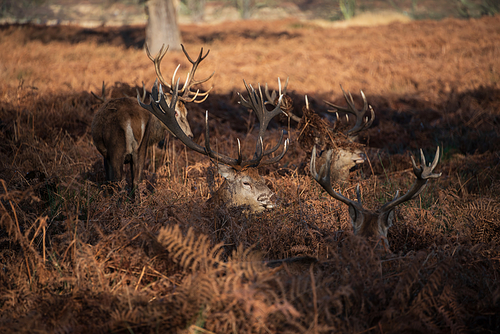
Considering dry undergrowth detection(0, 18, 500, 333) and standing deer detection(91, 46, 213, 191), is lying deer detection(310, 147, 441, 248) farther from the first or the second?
standing deer detection(91, 46, 213, 191)

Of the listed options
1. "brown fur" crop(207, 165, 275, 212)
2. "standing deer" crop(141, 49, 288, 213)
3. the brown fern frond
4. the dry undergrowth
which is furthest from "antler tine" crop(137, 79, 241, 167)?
the brown fern frond

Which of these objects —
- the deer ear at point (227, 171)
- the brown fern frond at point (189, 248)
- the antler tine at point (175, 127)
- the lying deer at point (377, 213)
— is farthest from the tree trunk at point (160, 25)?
the brown fern frond at point (189, 248)

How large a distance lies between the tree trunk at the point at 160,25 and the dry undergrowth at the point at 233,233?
632 cm

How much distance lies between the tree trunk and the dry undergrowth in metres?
6.32

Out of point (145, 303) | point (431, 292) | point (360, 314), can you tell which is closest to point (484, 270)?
point (431, 292)

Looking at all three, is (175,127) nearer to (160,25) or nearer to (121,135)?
(121,135)

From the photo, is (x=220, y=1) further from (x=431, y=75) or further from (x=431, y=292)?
(x=431, y=292)

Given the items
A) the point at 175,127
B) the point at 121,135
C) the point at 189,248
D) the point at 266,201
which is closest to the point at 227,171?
the point at 266,201

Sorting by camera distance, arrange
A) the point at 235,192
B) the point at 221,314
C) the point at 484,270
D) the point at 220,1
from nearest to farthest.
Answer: the point at 221,314, the point at 484,270, the point at 235,192, the point at 220,1

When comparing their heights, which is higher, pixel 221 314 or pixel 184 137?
pixel 184 137

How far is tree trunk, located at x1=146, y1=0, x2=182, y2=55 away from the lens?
15547mm

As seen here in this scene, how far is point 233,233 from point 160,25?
14.7m

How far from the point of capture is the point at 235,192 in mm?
3689

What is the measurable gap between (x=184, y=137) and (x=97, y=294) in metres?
2.01
